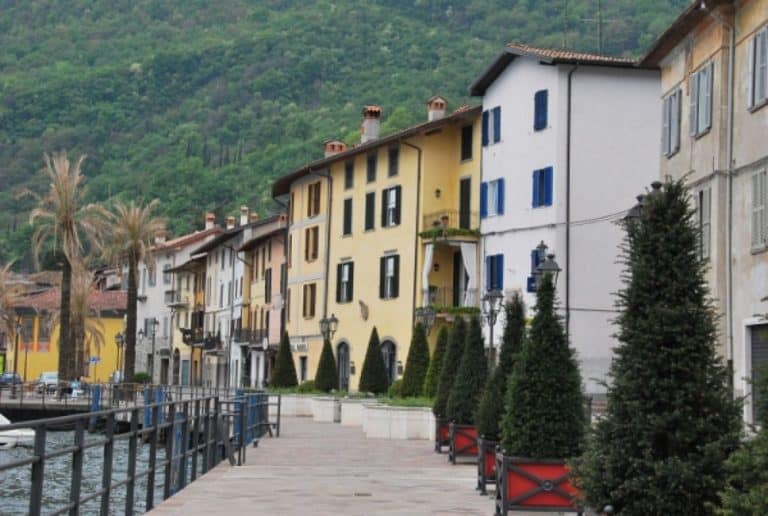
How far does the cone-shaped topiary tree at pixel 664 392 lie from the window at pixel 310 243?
52648mm

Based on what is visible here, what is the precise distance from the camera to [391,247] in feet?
185

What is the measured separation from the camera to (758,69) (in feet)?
78.5

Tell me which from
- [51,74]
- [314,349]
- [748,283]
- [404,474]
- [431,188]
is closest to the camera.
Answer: [404,474]

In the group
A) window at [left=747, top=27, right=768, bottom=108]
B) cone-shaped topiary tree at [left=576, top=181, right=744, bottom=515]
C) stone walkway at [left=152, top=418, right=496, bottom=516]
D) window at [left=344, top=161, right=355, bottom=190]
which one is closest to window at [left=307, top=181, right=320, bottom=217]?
window at [left=344, top=161, right=355, bottom=190]

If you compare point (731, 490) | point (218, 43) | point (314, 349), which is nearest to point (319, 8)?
point (218, 43)

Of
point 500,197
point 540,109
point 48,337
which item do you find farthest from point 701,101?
point 48,337

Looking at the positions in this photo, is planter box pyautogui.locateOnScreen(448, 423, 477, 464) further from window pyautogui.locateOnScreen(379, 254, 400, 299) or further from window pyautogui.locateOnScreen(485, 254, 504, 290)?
window pyautogui.locateOnScreen(379, 254, 400, 299)

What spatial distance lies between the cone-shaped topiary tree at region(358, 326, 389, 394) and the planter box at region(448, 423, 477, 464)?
73.5ft

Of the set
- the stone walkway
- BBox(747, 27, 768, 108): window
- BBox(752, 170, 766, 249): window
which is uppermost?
BBox(747, 27, 768, 108): window

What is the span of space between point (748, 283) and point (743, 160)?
7.44 ft

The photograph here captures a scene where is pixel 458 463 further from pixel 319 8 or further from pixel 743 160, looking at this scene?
pixel 319 8

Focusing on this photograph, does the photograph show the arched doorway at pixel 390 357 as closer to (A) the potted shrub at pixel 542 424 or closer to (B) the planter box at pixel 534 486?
Answer: (A) the potted shrub at pixel 542 424

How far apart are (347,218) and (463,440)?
36.7m

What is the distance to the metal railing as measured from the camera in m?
9.99
